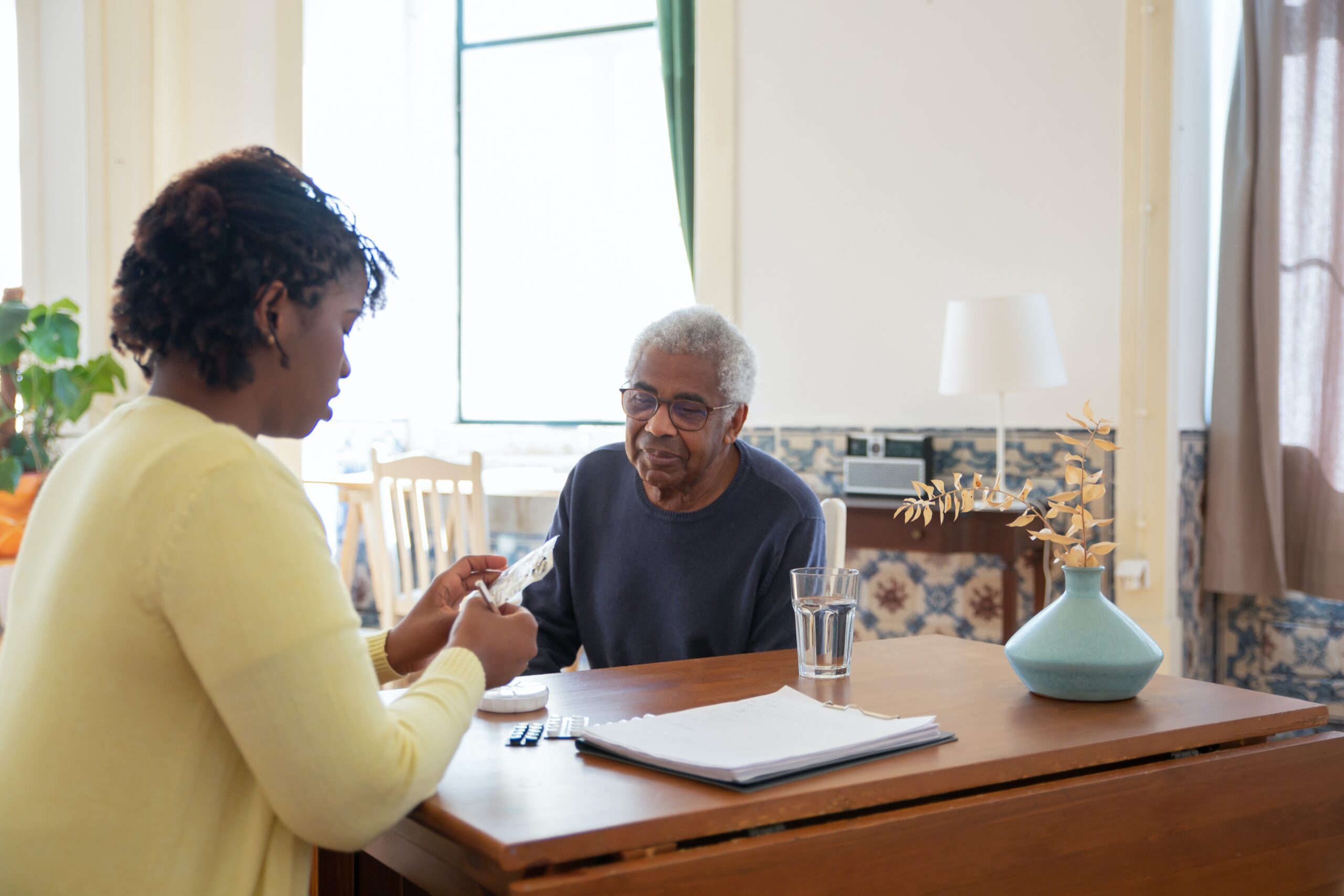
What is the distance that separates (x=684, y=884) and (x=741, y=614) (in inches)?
35.0

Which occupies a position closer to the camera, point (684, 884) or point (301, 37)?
point (684, 884)

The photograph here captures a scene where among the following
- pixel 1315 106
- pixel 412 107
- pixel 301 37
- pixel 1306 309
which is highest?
pixel 412 107

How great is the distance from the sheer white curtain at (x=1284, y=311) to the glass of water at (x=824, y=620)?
100 inches

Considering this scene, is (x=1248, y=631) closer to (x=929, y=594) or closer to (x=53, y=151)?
(x=929, y=594)

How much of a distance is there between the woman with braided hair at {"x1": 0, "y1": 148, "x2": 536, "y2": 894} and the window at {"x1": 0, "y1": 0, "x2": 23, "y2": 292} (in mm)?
3613

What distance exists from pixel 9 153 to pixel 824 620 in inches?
151

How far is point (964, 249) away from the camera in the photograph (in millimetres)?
3873

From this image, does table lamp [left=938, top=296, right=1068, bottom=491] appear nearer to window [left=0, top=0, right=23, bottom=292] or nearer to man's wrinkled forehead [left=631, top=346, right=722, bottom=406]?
man's wrinkled forehead [left=631, top=346, right=722, bottom=406]

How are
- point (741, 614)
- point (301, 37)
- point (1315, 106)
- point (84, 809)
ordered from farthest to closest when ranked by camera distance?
point (301, 37) → point (1315, 106) → point (741, 614) → point (84, 809)

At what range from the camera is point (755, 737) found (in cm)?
111

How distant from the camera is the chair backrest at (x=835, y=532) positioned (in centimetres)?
204

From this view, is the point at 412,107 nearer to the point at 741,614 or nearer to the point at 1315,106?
the point at 1315,106

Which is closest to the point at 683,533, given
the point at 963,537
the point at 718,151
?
the point at 963,537

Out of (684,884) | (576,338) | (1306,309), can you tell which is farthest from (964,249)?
(684,884)
